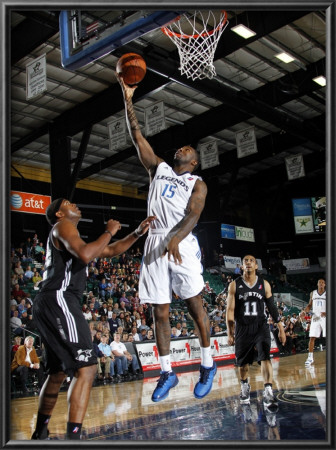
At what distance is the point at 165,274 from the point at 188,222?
0.54 metres

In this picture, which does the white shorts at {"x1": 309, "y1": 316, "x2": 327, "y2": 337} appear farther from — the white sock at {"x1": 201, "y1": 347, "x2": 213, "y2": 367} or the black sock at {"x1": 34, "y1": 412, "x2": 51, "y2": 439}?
the black sock at {"x1": 34, "y1": 412, "x2": 51, "y2": 439}

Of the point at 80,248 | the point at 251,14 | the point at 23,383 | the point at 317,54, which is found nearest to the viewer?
the point at 80,248

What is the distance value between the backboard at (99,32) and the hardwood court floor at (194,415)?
3573 mm

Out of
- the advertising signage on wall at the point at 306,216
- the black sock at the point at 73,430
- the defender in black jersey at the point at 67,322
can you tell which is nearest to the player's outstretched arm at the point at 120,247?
the defender in black jersey at the point at 67,322

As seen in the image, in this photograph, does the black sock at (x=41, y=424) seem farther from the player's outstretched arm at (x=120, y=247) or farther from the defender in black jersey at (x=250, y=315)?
the defender in black jersey at (x=250, y=315)

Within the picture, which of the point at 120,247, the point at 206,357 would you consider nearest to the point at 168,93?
the point at 120,247

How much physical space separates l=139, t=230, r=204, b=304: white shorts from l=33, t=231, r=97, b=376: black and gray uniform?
0.60 meters

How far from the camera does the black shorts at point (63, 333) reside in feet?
14.6

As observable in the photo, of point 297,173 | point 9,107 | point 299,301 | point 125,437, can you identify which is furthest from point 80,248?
point 299,301

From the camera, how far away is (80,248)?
451 cm

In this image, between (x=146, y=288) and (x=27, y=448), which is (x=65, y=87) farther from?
(x=27, y=448)

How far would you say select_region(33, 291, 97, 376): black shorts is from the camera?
444 cm

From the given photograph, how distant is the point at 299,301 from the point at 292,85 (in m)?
8.16

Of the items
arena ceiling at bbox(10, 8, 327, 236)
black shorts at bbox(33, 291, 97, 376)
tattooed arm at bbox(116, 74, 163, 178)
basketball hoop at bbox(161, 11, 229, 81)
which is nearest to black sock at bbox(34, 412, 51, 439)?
black shorts at bbox(33, 291, 97, 376)
